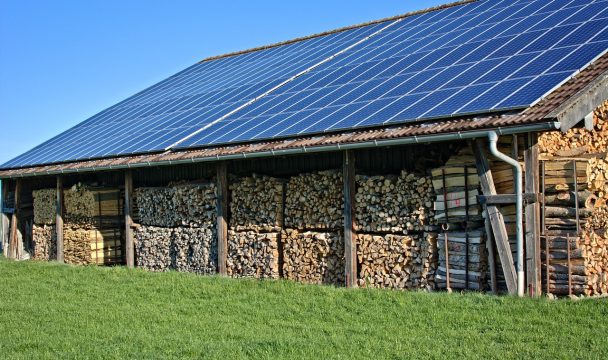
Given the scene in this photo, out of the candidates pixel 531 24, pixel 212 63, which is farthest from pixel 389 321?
pixel 212 63

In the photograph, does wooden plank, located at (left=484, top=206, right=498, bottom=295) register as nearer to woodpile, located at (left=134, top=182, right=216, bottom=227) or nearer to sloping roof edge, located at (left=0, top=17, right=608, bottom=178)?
sloping roof edge, located at (left=0, top=17, right=608, bottom=178)

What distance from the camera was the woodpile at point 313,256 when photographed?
595 inches

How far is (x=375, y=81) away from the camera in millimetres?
16750

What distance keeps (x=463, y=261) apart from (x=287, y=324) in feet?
10.6

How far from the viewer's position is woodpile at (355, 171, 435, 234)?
538 inches

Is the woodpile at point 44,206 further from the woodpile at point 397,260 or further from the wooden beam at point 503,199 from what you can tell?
the wooden beam at point 503,199

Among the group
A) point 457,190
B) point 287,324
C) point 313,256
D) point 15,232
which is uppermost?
point 457,190

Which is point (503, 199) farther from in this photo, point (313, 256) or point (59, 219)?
point (59, 219)

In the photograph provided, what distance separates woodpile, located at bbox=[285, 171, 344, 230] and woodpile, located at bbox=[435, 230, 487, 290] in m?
2.40

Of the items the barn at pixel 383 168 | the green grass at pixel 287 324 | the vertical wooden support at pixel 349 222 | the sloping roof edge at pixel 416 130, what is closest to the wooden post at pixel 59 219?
the barn at pixel 383 168

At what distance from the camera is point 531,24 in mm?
16219

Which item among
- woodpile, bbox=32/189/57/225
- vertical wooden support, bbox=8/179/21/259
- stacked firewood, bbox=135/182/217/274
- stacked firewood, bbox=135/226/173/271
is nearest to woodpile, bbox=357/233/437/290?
stacked firewood, bbox=135/182/217/274

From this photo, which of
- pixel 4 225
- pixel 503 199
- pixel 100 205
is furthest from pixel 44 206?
Result: pixel 503 199

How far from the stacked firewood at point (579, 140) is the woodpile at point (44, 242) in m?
14.9
